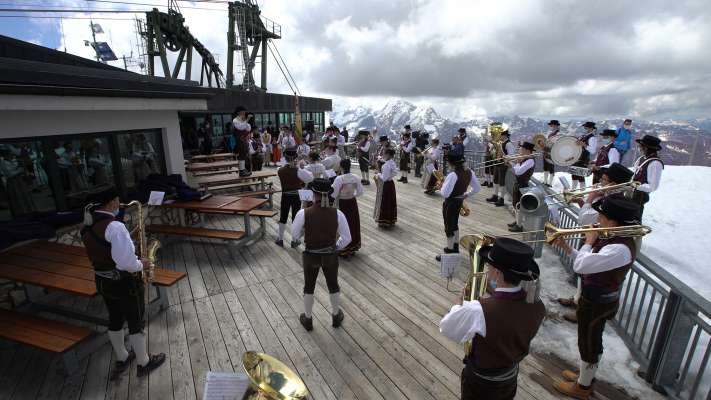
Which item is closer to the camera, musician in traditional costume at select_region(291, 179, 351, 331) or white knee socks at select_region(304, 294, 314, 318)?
musician in traditional costume at select_region(291, 179, 351, 331)

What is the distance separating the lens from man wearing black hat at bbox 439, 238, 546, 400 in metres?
2.23

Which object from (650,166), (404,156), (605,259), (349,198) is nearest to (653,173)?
(650,166)

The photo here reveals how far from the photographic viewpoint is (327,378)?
3.76m

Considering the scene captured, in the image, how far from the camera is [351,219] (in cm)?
672

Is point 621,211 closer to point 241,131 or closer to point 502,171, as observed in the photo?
point 502,171

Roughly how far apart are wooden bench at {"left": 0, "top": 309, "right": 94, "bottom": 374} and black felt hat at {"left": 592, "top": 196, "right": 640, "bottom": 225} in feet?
18.1

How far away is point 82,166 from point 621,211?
8286 mm

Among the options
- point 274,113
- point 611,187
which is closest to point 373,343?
point 611,187

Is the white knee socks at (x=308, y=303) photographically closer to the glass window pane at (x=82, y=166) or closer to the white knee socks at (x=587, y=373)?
the white knee socks at (x=587, y=373)

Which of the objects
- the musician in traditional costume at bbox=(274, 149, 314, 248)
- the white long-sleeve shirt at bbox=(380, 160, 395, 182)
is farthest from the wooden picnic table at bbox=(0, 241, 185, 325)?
the white long-sleeve shirt at bbox=(380, 160, 395, 182)

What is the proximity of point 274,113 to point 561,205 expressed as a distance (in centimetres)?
1994

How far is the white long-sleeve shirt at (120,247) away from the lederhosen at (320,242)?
1876 millimetres

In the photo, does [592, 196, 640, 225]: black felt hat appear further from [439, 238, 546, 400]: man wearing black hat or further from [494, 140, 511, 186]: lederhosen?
[494, 140, 511, 186]: lederhosen

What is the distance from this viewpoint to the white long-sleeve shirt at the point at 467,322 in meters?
2.27
